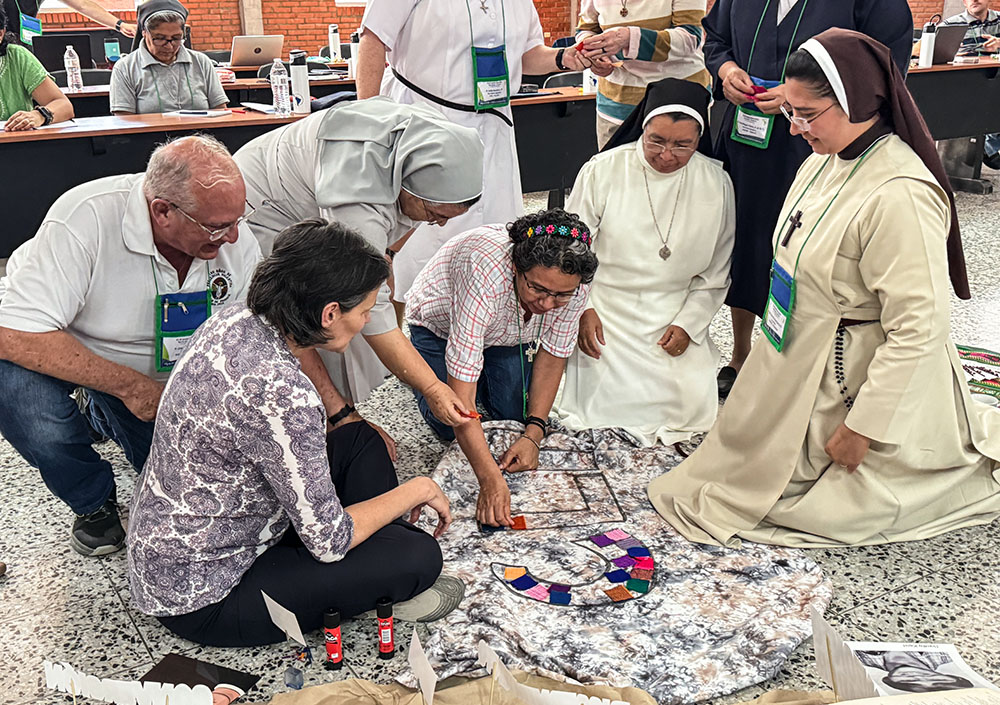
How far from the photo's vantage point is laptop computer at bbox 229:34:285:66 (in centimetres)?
688

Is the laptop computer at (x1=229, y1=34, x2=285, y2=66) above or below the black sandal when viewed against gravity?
above

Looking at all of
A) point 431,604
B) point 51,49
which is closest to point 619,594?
point 431,604

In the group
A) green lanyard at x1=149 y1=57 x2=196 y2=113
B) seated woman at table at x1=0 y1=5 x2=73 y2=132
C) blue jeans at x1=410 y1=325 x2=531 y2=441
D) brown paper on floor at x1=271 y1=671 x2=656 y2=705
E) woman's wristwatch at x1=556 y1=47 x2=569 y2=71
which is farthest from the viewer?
green lanyard at x1=149 y1=57 x2=196 y2=113

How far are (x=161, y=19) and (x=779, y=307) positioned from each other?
355 cm

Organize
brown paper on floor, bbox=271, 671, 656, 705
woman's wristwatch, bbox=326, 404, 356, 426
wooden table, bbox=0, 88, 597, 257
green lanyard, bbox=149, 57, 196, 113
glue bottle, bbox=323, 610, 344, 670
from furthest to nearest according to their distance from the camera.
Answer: green lanyard, bbox=149, 57, 196, 113 → wooden table, bbox=0, 88, 597, 257 → woman's wristwatch, bbox=326, 404, 356, 426 → glue bottle, bbox=323, 610, 344, 670 → brown paper on floor, bbox=271, 671, 656, 705

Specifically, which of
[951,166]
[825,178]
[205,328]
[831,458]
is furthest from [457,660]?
[951,166]

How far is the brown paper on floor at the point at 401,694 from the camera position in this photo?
166 cm

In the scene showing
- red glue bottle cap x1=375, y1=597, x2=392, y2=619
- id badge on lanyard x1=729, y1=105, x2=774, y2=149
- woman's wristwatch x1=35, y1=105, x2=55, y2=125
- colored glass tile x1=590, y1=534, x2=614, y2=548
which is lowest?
colored glass tile x1=590, y1=534, x2=614, y2=548

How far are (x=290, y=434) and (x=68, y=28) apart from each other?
987 centimetres

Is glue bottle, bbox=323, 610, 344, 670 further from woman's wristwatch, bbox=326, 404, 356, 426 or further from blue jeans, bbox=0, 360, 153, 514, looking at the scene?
blue jeans, bbox=0, 360, 153, 514

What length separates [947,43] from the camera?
5.88m

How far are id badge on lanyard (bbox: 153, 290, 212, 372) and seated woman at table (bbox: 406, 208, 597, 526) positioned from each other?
63 cm

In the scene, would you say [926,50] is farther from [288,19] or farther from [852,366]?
[288,19]

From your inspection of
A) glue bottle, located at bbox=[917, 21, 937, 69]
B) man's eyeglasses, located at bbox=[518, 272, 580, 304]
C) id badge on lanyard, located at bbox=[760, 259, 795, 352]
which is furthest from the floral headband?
glue bottle, located at bbox=[917, 21, 937, 69]
